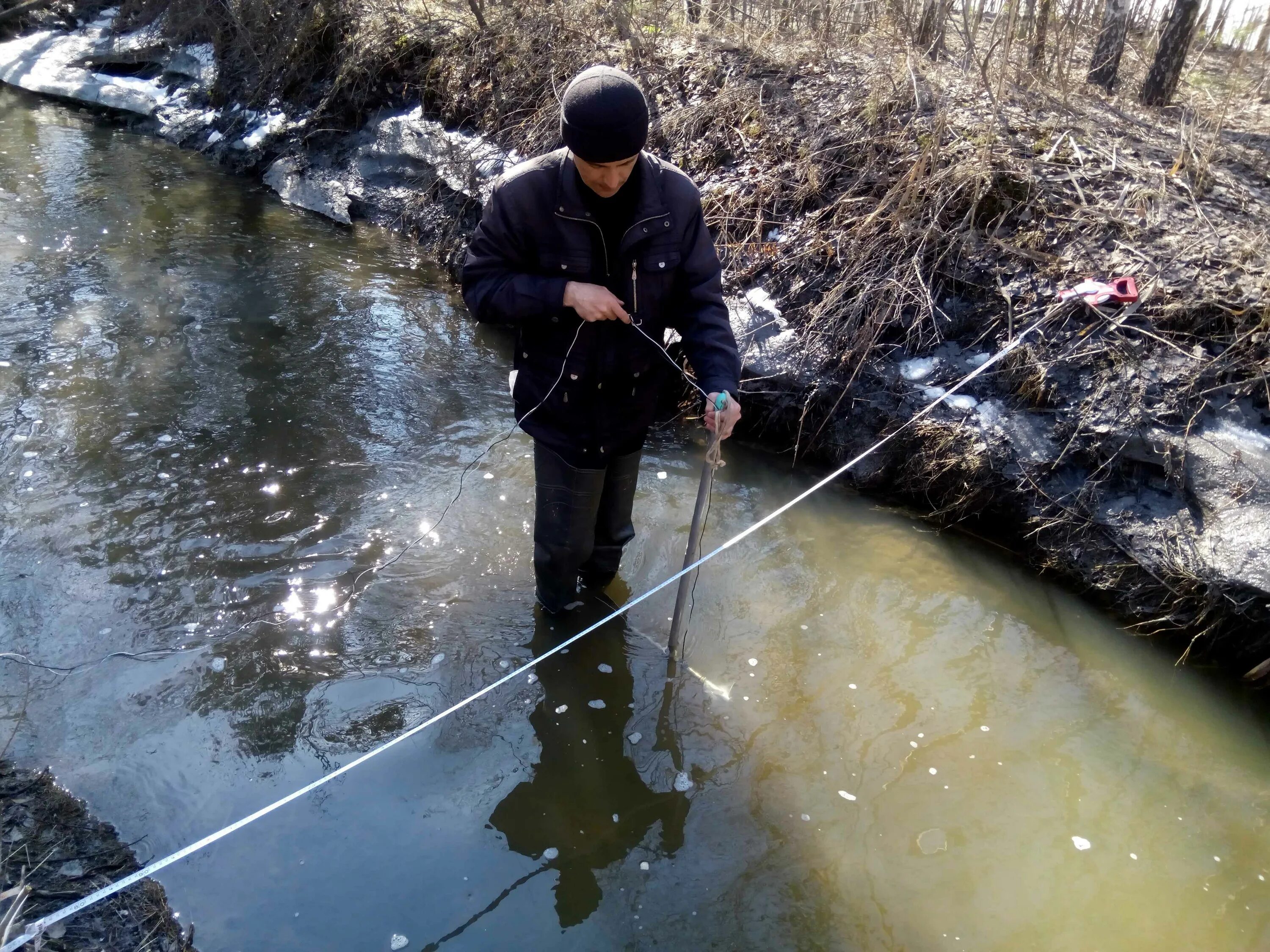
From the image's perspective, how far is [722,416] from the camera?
2840 millimetres

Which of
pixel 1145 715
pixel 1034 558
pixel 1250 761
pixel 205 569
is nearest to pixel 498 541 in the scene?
pixel 205 569

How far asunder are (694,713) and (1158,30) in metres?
6.52

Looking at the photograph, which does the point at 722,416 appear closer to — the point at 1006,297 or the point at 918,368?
the point at 918,368

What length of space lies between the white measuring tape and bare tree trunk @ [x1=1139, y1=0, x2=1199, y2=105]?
10.1ft

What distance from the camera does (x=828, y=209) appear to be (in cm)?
545

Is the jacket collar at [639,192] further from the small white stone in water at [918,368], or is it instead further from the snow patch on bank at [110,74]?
the snow patch on bank at [110,74]

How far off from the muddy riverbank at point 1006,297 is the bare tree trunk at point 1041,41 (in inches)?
9.8

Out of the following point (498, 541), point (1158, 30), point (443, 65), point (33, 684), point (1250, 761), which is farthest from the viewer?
point (443, 65)

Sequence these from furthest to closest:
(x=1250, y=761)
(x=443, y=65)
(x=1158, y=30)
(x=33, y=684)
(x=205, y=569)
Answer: (x=443, y=65), (x=1158, y=30), (x=205, y=569), (x=1250, y=761), (x=33, y=684)

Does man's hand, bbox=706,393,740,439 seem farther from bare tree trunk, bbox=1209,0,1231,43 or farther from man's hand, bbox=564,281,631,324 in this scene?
bare tree trunk, bbox=1209,0,1231,43

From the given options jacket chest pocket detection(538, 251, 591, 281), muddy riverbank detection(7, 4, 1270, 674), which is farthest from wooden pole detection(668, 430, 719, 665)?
muddy riverbank detection(7, 4, 1270, 674)

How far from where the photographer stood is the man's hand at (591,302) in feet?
8.50

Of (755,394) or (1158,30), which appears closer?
(755,394)

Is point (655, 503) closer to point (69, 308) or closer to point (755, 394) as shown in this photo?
point (755, 394)
